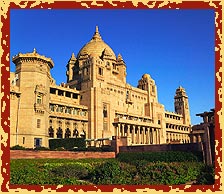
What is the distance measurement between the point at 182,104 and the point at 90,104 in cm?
5201

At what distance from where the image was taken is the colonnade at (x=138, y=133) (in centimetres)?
6738

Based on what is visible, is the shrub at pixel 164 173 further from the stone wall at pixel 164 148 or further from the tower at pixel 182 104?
the tower at pixel 182 104

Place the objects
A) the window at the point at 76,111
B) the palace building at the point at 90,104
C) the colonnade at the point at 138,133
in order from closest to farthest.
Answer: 1. the palace building at the point at 90,104
2. the window at the point at 76,111
3. the colonnade at the point at 138,133

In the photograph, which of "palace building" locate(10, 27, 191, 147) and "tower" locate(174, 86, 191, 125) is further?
"tower" locate(174, 86, 191, 125)

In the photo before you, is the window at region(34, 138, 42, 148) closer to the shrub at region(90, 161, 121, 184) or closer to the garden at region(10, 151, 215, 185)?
the garden at region(10, 151, 215, 185)

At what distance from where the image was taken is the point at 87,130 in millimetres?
62000

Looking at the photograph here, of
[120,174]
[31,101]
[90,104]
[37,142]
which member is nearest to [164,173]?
[120,174]

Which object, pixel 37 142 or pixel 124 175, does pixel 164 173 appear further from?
pixel 37 142

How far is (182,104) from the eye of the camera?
10400 cm

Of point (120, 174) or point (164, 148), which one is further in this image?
point (164, 148)

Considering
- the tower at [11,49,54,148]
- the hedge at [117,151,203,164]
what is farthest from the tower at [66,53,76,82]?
the hedge at [117,151,203,164]

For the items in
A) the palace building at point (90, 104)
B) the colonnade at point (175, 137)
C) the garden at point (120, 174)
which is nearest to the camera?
the garden at point (120, 174)

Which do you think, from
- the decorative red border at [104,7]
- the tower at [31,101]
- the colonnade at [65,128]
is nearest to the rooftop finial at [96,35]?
the colonnade at [65,128]

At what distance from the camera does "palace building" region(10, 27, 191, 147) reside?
43938 mm
